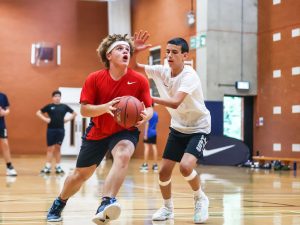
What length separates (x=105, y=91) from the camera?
511cm

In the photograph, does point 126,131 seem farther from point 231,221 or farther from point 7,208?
point 7,208

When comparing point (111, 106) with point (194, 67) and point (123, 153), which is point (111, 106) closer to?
point (123, 153)

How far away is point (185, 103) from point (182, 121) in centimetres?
22

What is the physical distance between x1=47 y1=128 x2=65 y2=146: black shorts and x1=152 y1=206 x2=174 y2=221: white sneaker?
7582 mm

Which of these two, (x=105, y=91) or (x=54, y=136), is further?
(x=54, y=136)

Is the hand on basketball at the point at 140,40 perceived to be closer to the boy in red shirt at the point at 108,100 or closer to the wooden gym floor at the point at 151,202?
the boy in red shirt at the point at 108,100

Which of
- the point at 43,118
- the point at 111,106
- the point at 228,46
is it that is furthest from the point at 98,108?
the point at 228,46

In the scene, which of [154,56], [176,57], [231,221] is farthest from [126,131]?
[154,56]

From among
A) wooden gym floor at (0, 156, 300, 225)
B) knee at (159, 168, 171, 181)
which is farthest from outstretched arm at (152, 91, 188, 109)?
wooden gym floor at (0, 156, 300, 225)

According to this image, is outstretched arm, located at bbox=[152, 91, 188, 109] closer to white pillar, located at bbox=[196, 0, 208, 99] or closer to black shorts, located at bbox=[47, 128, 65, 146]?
black shorts, located at bbox=[47, 128, 65, 146]

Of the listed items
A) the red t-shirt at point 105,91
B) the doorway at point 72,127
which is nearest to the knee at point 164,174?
the red t-shirt at point 105,91

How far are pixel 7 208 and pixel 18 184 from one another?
347cm

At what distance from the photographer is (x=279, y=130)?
17.7 meters

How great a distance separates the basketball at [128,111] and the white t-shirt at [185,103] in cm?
91
